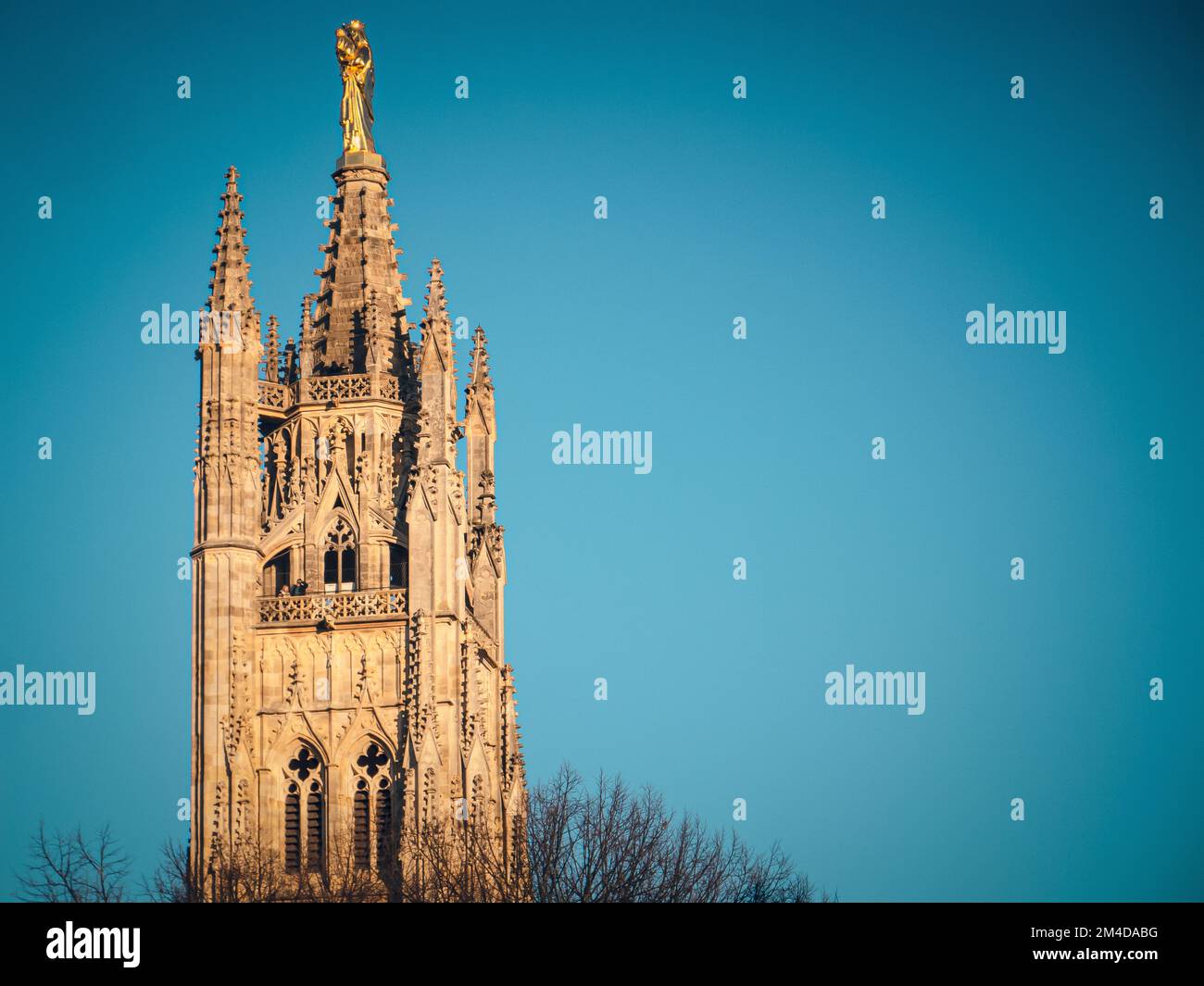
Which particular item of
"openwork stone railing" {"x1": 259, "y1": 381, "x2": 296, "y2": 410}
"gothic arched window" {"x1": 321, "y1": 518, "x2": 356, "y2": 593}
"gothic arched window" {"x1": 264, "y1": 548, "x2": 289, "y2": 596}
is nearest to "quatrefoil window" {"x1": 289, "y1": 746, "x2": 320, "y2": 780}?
"gothic arched window" {"x1": 264, "y1": 548, "x2": 289, "y2": 596}

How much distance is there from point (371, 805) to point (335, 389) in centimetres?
1233

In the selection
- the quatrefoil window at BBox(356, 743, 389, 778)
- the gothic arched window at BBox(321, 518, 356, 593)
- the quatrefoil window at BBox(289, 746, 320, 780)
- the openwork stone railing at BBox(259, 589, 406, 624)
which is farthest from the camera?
the gothic arched window at BBox(321, 518, 356, 593)

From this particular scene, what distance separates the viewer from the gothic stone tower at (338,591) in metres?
80.1

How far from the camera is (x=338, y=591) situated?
83312mm

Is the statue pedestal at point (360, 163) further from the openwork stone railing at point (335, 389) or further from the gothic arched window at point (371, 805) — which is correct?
the gothic arched window at point (371, 805)

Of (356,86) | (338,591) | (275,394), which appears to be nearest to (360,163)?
(356,86)

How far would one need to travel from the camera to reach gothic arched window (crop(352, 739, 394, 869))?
79.8 metres

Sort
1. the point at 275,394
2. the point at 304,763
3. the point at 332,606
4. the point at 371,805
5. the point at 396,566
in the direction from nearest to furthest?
the point at 371,805 < the point at 304,763 < the point at 332,606 < the point at 396,566 < the point at 275,394

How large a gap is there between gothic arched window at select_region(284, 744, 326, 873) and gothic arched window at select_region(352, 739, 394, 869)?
924 millimetres

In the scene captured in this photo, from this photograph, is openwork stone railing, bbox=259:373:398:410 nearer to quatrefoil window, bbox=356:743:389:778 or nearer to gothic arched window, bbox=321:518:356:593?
gothic arched window, bbox=321:518:356:593

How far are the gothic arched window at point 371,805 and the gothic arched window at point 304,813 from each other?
0.92 metres

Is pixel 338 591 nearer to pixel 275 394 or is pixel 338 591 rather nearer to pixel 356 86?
pixel 275 394
